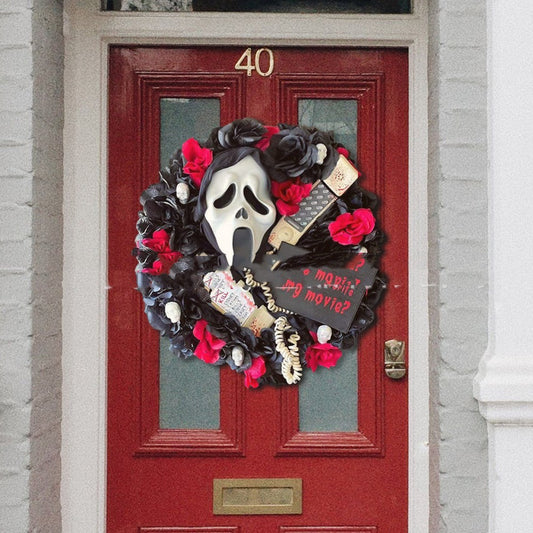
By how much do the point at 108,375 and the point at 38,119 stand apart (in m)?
0.98

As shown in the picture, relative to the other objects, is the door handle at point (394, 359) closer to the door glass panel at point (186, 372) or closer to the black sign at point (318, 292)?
the black sign at point (318, 292)

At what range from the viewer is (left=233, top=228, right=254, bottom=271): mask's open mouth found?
2548mm

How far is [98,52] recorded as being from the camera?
104 inches

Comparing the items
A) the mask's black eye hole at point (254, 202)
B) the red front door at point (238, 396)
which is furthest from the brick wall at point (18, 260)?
the mask's black eye hole at point (254, 202)

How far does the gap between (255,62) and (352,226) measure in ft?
2.40

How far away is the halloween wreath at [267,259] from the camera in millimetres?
2580

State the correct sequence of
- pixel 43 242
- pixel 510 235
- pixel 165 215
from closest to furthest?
1. pixel 510 235
2. pixel 43 242
3. pixel 165 215

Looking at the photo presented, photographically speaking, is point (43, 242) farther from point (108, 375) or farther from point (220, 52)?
point (220, 52)

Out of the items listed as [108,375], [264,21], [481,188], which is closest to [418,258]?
[481,188]

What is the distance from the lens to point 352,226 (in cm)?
260

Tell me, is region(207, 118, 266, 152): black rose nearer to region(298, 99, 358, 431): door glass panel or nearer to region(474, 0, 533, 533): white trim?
Answer: region(298, 99, 358, 431): door glass panel

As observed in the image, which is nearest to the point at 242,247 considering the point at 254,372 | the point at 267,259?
the point at 267,259

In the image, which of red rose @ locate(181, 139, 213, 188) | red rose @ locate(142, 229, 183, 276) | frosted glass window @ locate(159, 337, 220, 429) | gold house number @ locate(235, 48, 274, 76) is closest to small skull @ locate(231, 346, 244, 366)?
frosted glass window @ locate(159, 337, 220, 429)

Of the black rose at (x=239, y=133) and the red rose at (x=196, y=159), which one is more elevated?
the black rose at (x=239, y=133)
